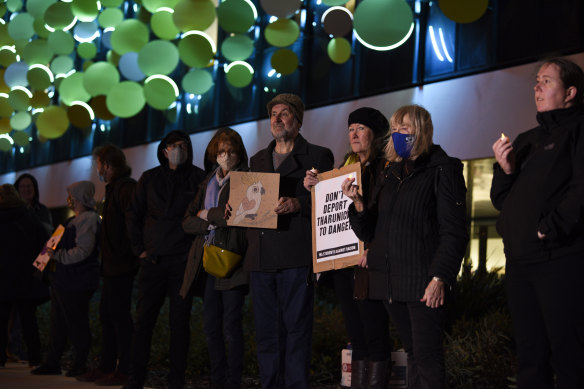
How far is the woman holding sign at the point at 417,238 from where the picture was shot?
12.3ft

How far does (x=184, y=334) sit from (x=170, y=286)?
0.38 m

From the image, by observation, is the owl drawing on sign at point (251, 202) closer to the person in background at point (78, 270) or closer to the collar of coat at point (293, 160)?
the collar of coat at point (293, 160)

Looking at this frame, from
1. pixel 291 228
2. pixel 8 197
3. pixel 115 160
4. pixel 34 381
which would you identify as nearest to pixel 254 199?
pixel 291 228

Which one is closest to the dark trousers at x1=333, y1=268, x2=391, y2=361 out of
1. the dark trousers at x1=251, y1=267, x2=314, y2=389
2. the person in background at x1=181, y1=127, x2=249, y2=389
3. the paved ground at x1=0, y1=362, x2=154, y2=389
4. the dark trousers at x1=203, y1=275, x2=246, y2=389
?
the dark trousers at x1=251, y1=267, x2=314, y2=389

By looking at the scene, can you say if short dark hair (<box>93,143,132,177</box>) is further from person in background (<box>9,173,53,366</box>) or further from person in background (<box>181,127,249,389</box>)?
person in background (<box>9,173,53,366</box>)

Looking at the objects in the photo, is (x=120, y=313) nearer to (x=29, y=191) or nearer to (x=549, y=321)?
(x=29, y=191)

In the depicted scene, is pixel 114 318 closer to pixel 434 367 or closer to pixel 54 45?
pixel 434 367

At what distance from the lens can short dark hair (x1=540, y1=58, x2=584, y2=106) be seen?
3.46 metres

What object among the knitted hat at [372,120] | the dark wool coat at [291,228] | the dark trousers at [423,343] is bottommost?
the dark trousers at [423,343]

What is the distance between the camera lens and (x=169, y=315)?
5.82m

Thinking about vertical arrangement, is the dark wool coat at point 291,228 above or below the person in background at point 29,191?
below

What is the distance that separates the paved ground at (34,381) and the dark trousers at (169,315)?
A: 93cm

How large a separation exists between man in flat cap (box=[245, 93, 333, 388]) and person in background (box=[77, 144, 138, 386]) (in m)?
1.99

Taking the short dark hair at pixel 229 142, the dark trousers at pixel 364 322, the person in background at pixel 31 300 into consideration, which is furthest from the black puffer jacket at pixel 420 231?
the person in background at pixel 31 300
